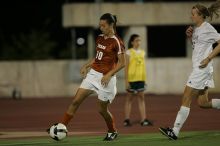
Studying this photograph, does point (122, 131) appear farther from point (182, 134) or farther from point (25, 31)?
point (25, 31)

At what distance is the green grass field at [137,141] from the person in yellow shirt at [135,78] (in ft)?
9.78

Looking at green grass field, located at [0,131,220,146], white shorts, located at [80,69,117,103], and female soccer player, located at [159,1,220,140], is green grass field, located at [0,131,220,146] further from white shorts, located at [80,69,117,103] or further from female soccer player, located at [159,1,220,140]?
white shorts, located at [80,69,117,103]

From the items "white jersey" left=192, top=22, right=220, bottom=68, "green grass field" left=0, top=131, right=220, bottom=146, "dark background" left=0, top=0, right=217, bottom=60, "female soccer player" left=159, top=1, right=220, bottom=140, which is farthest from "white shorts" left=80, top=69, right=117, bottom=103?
"dark background" left=0, top=0, right=217, bottom=60

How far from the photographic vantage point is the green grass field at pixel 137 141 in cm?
1186

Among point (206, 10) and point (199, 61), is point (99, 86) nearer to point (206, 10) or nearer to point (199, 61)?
point (199, 61)

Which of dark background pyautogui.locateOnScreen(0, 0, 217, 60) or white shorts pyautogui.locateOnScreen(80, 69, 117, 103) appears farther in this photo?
dark background pyautogui.locateOnScreen(0, 0, 217, 60)

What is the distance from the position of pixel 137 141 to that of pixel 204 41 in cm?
201

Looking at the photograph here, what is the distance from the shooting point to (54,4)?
4769 cm

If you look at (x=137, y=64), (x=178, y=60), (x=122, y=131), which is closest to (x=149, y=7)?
(x=178, y=60)

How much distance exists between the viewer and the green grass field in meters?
11.9

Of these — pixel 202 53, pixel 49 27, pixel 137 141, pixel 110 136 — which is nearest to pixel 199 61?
pixel 202 53

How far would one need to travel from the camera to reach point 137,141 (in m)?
12.4

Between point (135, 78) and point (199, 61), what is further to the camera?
point (135, 78)

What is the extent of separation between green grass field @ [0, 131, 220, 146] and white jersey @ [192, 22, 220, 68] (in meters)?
1.28
